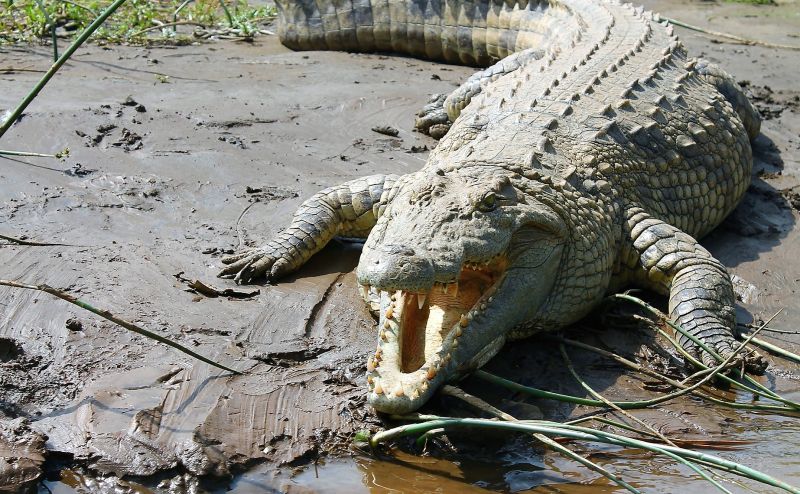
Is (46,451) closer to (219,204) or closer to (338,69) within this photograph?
(219,204)

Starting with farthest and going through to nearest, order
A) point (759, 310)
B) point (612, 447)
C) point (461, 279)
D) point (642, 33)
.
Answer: point (642, 33)
point (759, 310)
point (461, 279)
point (612, 447)

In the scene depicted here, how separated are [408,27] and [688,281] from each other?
185 inches

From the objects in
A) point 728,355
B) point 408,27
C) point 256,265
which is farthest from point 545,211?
point 408,27

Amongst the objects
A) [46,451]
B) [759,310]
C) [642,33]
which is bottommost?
[759,310]

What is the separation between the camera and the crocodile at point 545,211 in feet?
12.2

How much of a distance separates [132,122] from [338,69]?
2173 mm

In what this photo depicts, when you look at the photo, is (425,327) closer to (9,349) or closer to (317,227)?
Result: (317,227)

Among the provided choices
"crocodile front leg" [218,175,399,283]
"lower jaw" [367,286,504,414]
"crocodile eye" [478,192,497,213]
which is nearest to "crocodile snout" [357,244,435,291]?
"lower jaw" [367,286,504,414]

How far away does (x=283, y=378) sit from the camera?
3873 mm

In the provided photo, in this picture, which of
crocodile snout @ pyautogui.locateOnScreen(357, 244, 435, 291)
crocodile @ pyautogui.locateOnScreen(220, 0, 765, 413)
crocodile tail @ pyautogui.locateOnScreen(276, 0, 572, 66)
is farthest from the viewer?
crocodile tail @ pyautogui.locateOnScreen(276, 0, 572, 66)

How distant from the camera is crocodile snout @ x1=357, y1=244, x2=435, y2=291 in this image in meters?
3.38

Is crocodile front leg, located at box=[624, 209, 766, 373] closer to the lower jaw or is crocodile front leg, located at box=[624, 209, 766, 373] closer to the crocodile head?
the crocodile head

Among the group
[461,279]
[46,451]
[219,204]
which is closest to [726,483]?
[461,279]

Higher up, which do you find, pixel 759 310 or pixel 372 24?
pixel 372 24
